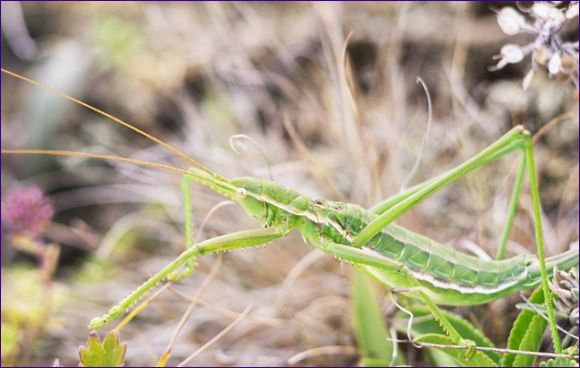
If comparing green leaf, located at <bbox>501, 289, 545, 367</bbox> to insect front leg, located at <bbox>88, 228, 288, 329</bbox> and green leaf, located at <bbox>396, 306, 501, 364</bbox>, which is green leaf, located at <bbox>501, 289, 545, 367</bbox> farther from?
insect front leg, located at <bbox>88, 228, 288, 329</bbox>

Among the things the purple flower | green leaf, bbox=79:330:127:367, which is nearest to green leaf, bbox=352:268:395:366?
green leaf, bbox=79:330:127:367

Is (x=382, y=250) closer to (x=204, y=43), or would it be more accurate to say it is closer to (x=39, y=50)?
(x=204, y=43)

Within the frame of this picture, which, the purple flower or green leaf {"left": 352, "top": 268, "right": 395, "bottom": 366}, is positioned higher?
the purple flower

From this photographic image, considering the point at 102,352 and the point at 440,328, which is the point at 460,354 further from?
the point at 102,352

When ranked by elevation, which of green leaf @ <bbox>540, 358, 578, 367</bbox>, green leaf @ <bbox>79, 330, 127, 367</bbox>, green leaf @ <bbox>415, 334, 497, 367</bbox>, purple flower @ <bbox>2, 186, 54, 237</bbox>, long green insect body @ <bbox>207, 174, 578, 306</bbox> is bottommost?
green leaf @ <bbox>540, 358, 578, 367</bbox>

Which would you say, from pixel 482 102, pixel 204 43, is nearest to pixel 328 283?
pixel 482 102
